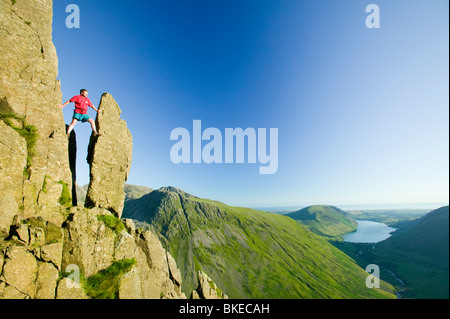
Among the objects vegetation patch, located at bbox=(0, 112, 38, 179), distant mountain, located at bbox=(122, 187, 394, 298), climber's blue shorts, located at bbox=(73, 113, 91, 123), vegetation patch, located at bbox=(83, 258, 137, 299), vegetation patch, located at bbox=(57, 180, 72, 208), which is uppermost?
climber's blue shorts, located at bbox=(73, 113, 91, 123)

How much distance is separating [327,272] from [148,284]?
738ft

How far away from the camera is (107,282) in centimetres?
1683

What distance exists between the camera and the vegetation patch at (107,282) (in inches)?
626

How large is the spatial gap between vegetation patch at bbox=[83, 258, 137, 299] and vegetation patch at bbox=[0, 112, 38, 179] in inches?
448

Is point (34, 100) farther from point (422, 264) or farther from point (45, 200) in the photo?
point (422, 264)

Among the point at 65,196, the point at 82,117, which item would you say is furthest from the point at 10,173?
the point at 82,117

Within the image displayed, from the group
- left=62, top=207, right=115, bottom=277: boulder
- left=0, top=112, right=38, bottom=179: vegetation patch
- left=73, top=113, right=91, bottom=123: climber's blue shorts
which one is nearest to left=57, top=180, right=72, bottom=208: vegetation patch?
left=62, top=207, right=115, bottom=277: boulder

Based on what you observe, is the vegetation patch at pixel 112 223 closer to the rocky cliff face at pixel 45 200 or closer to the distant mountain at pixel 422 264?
the rocky cliff face at pixel 45 200

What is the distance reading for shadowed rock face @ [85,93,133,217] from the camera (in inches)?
852

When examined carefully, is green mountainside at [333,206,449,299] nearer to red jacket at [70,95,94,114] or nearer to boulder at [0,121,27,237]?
red jacket at [70,95,94,114]

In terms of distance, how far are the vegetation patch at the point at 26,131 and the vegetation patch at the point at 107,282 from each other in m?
11.4
